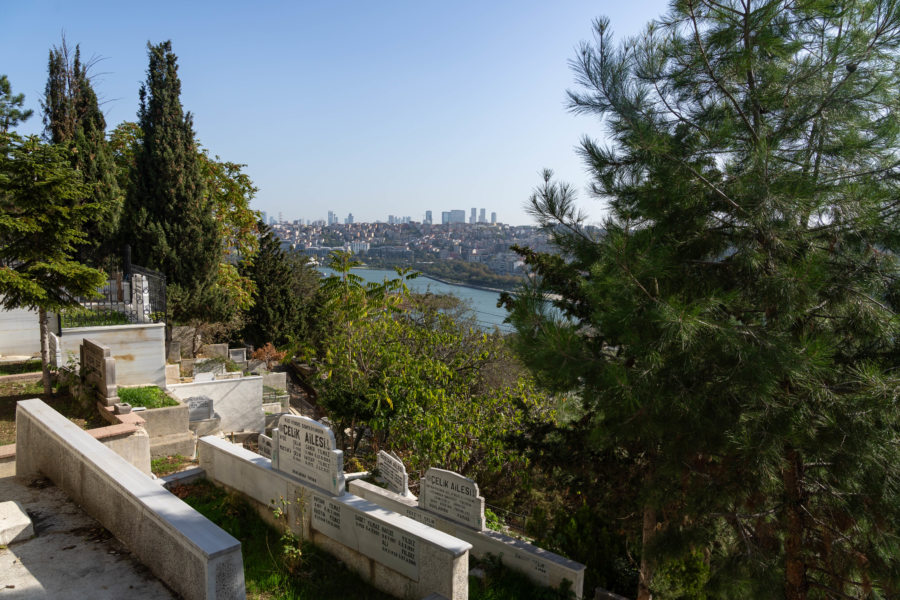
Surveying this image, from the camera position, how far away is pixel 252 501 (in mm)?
6695

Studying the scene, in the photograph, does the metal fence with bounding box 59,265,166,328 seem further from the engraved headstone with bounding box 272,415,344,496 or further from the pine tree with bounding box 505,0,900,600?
the pine tree with bounding box 505,0,900,600

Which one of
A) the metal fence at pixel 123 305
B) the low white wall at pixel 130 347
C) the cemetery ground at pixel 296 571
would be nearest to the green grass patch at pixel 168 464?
the cemetery ground at pixel 296 571

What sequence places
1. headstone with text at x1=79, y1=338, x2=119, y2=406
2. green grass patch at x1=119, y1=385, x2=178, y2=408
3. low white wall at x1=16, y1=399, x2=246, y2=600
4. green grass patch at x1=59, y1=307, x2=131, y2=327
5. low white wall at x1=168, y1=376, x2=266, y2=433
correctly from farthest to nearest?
low white wall at x1=168, y1=376, x2=266, y2=433 < green grass patch at x1=59, y1=307, x2=131, y2=327 < green grass patch at x1=119, y1=385, x2=178, y2=408 < headstone with text at x1=79, y1=338, x2=119, y2=406 < low white wall at x1=16, y1=399, x2=246, y2=600

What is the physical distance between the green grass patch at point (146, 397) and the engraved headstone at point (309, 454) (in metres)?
4.42

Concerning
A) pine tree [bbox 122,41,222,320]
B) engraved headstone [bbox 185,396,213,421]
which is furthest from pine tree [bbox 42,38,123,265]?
engraved headstone [bbox 185,396,213,421]

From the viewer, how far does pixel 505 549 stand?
6250 millimetres

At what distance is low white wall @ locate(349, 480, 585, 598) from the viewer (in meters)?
5.86

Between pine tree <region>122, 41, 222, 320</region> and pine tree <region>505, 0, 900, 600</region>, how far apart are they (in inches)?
597

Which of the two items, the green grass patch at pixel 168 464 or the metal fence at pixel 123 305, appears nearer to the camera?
the green grass patch at pixel 168 464

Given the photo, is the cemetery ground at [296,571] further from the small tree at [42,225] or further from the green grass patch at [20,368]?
the green grass patch at [20,368]

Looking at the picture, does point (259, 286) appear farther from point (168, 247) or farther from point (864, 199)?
point (864, 199)

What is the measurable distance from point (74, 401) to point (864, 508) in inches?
407

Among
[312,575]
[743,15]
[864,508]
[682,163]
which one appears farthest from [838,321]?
[312,575]

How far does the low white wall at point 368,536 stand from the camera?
4.69 meters
